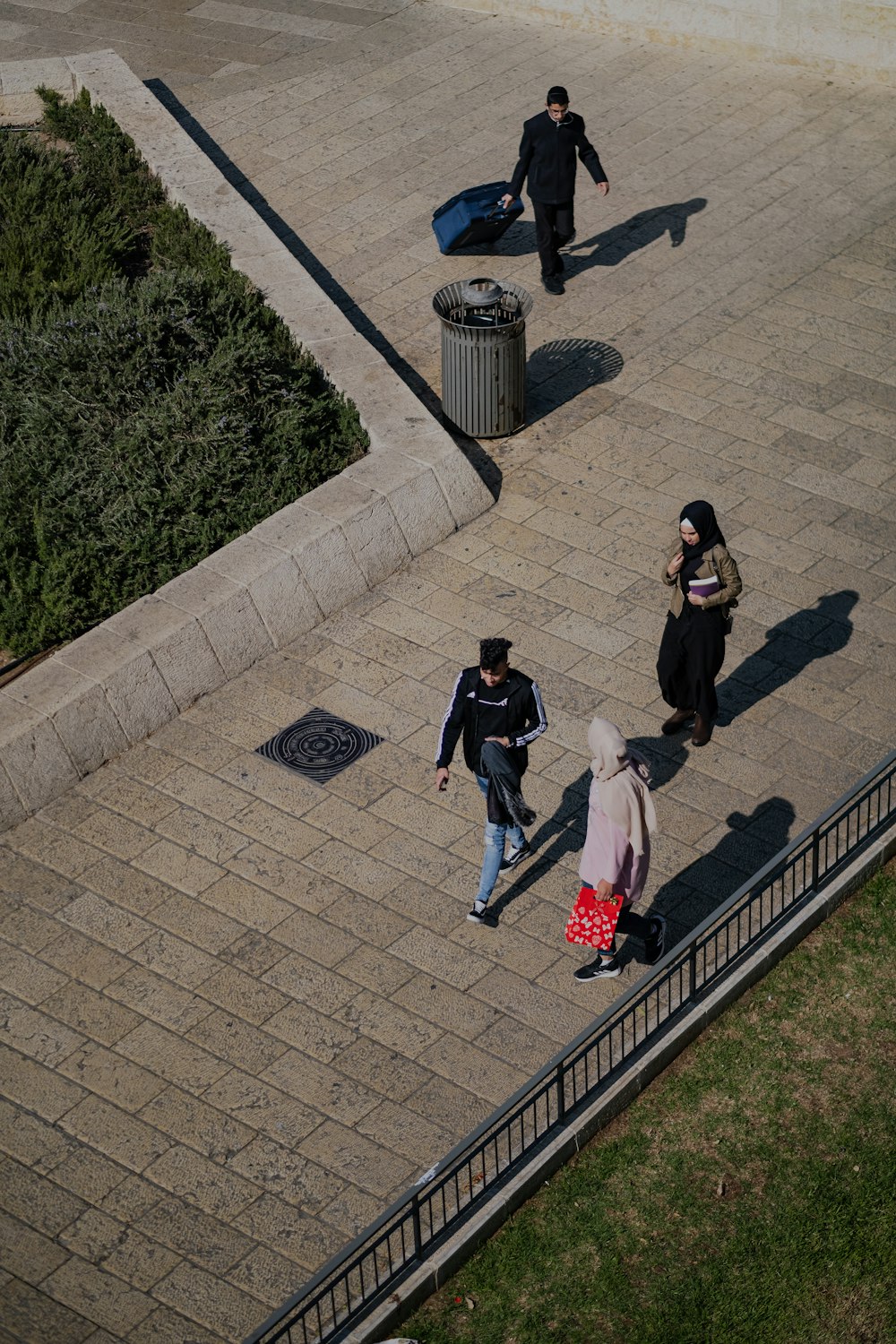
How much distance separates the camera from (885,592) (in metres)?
11.7

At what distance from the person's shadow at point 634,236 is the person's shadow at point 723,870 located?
7331 millimetres

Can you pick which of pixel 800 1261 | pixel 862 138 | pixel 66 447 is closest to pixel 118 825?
pixel 66 447

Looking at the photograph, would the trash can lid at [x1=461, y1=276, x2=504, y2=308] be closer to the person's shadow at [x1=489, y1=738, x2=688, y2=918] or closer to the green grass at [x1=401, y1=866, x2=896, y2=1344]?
the person's shadow at [x1=489, y1=738, x2=688, y2=918]

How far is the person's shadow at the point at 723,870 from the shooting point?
9.36 m

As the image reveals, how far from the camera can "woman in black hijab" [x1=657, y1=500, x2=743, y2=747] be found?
992 cm

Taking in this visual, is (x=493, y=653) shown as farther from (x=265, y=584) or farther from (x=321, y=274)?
(x=321, y=274)

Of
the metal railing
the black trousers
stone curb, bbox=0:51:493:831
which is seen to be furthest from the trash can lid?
the metal railing

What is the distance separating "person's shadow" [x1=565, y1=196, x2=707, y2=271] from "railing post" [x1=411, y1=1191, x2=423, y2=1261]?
411 inches

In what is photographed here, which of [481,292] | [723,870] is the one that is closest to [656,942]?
[723,870]

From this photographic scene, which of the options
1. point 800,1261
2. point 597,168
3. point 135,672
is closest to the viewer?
point 800,1261

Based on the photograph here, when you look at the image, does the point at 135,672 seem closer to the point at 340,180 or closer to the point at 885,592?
the point at 885,592

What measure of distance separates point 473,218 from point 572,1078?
30.8 feet

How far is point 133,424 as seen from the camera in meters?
12.2

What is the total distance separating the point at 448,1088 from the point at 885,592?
526 centimetres
